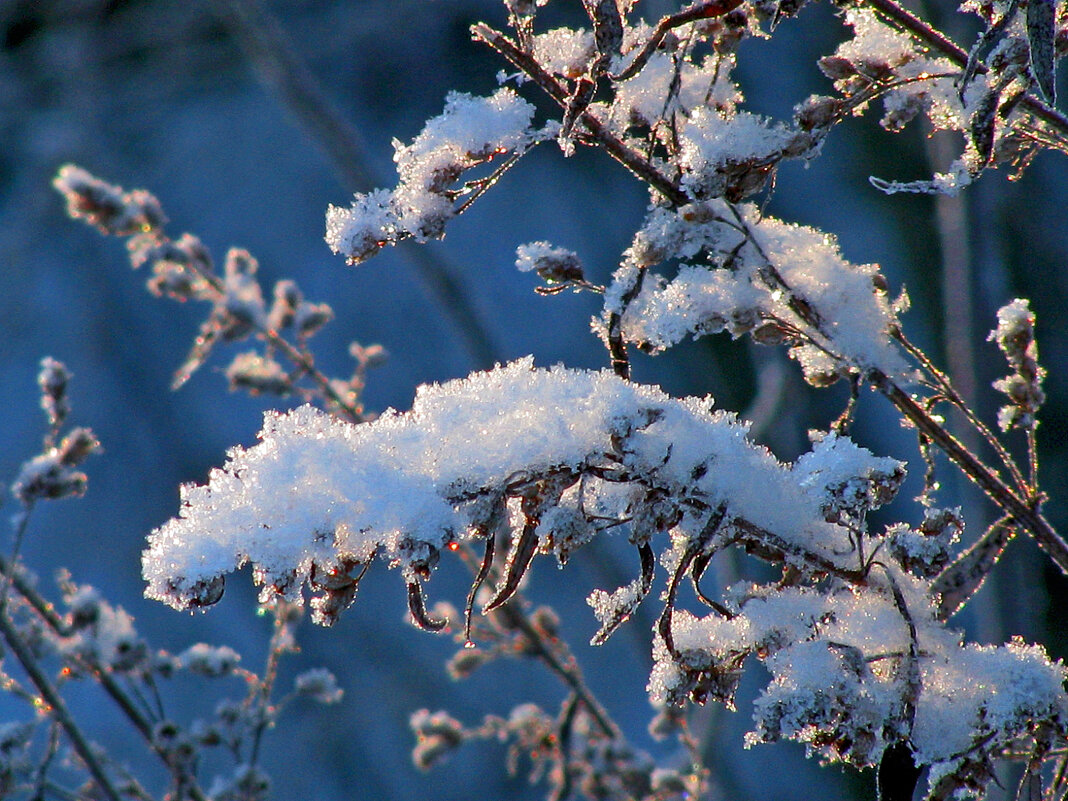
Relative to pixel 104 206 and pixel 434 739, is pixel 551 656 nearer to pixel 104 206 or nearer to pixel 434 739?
pixel 434 739

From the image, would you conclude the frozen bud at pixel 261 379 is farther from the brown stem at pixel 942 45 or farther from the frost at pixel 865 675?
the brown stem at pixel 942 45

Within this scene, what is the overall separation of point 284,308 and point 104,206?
337 mm

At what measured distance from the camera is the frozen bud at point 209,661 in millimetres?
1310

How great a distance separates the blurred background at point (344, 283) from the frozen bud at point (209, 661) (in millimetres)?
1682

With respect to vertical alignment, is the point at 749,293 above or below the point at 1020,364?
above

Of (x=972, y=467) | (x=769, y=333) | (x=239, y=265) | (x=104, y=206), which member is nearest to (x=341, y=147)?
(x=239, y=265)

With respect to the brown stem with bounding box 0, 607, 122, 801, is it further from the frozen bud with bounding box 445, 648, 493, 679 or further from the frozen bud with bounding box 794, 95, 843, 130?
the frozen bud with bounding box 794, 95, 843, 130

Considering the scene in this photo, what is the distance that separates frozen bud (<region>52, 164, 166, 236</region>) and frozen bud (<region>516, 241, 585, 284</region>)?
3.60 ft

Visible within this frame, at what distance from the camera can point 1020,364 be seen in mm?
655

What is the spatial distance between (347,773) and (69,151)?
4250 mm

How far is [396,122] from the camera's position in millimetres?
5195

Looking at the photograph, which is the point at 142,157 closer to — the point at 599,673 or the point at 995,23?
the point at 599,673

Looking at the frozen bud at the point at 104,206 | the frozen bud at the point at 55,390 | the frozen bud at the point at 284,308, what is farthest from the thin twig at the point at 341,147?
the frozen bud at the point at 55,390

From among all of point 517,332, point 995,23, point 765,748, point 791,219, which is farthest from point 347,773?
point 995,23
